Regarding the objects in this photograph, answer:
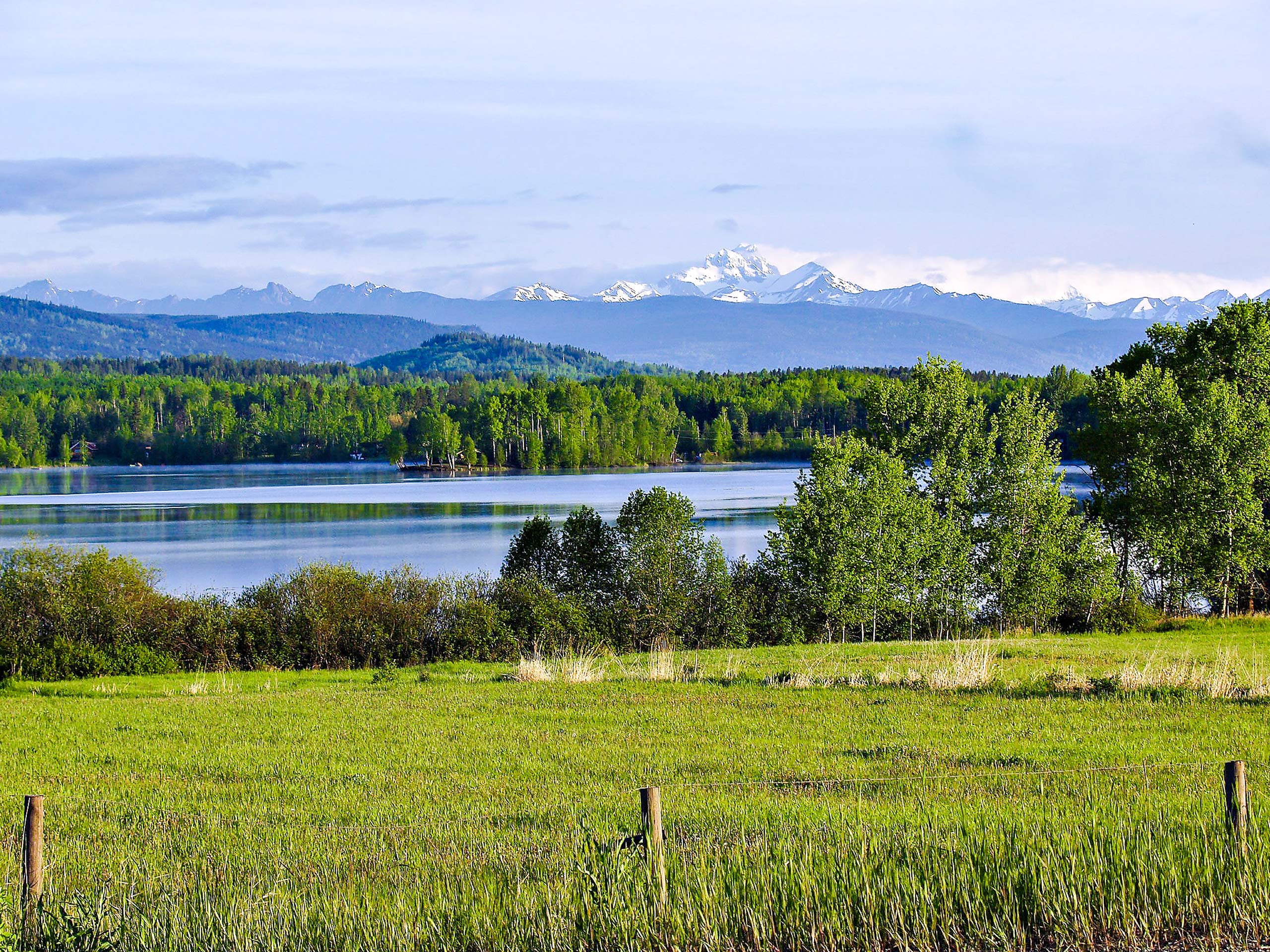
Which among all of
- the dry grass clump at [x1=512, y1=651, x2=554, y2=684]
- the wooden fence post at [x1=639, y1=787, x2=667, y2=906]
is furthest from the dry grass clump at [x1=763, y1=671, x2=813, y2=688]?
the wooden fence post at [x1=639, y1=787, x2=667, y2=906]

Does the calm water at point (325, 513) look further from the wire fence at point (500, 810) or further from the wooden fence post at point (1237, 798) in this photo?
the wooden fence post at point (1237, 798)

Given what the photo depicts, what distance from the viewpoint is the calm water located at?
5712cm

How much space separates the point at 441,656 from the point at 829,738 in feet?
59.0

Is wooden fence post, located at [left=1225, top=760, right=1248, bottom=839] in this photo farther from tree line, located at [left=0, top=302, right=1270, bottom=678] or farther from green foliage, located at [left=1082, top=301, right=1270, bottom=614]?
green foliage, located at [left=1082, top=301, right=1270, bottom=614]

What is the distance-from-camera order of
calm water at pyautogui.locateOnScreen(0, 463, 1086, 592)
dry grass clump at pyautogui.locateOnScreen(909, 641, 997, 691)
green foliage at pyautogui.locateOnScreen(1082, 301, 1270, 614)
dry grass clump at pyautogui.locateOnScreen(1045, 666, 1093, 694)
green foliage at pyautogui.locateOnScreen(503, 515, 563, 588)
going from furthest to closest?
calm water at pyautogui.locateOnScreen(0, 463, 1086, 592) → green foliage at pyautogui.locateOnScreen(1082, 301, 1270, 614) → green foliage at pyautogui.locateOnScreen(503, 515, 563, 588) → dry grass clump at pyautogui.locateOnScreen(909, 641, 997, 691) → dry grass clump at pyautogui.locateOnScreen(1045, 666, 1093, 694)

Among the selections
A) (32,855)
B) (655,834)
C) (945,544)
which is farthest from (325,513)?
(655,834)

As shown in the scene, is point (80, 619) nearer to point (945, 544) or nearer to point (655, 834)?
point (945, 544)

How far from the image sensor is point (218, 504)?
317 feet

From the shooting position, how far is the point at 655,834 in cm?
777

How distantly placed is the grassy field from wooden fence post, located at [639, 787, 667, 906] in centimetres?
13

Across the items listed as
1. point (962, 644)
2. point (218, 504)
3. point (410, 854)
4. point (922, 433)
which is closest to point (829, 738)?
point (410, 854)

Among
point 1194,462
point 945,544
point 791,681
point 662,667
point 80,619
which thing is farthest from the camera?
point 945,544

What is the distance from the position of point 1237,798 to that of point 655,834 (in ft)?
13.8

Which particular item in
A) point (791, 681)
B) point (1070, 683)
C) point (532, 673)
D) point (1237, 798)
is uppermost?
point (1237, 798)
